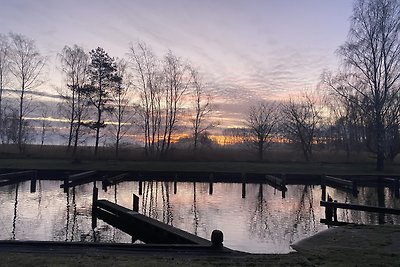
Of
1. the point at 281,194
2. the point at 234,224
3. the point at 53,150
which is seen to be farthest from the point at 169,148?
the point at 234,224

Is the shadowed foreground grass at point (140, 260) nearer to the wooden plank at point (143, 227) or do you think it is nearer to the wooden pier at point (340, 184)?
the wooden plank at point (143, 227)

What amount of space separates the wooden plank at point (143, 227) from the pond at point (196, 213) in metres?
0.55

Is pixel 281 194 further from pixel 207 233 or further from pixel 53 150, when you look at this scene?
pixel 53 150

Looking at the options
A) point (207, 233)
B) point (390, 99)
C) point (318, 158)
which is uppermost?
point (390, 99)

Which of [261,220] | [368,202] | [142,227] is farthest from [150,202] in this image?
[368,202]

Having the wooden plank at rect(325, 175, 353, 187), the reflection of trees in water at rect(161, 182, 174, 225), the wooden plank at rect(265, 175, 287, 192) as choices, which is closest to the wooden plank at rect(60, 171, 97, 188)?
the reflection of trees in water at rect(161, 182, 174, 225)

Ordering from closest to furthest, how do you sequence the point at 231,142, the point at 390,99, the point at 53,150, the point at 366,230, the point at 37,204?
the point at 366,230 < the point at 37,204 < the point at 390,99 < the point at 53,150 < the point at 231,142

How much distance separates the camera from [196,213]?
17.3 meters

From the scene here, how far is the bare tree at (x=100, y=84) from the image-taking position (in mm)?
43469

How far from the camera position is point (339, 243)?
997 centimetres

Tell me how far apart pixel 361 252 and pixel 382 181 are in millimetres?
25724

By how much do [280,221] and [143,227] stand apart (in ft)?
19.4

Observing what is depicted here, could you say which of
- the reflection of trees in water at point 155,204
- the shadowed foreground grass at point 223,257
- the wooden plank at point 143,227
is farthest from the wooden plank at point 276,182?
the shadowed foreground grass at point 223,257

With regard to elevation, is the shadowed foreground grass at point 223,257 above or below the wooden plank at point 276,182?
below
